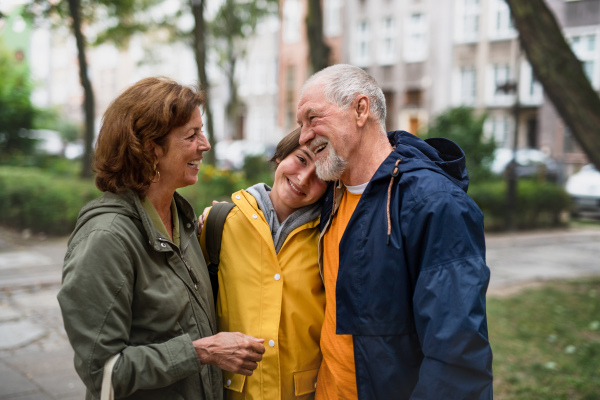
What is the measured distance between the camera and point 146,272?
2039 millimetres

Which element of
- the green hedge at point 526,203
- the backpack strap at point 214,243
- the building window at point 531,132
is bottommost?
the building window at point 531,132

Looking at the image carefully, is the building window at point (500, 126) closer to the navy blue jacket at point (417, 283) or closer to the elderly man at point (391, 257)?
the elderly man at point (391, 257)

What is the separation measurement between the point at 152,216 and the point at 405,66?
108ft

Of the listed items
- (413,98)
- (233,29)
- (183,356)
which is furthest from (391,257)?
(413,98)

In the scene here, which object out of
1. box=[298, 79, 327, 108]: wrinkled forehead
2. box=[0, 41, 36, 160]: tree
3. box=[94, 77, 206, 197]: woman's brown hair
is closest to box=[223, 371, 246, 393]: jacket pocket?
box=[94, 77, 206, 197]: woman's brown hair

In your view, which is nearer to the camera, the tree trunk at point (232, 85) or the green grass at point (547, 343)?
the green grass at point (547, 343)

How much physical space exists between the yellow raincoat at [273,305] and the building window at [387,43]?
1305 inches

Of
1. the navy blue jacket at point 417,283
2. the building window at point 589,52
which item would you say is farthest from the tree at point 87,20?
the building window at point 589,52

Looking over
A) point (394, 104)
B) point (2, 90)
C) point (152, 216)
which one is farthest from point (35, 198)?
point (394, 104)

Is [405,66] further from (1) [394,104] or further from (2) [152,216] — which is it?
(2) [152,216]

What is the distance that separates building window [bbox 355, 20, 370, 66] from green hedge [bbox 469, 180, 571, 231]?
21.8 metres

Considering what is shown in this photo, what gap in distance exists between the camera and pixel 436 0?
31844 millimetres

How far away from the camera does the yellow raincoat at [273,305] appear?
2.40 meters

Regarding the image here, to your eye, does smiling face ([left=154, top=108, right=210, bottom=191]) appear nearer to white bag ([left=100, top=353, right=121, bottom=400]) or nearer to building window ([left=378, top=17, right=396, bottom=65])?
white bag ([left=100, top=353, right=121, bottom=400])
